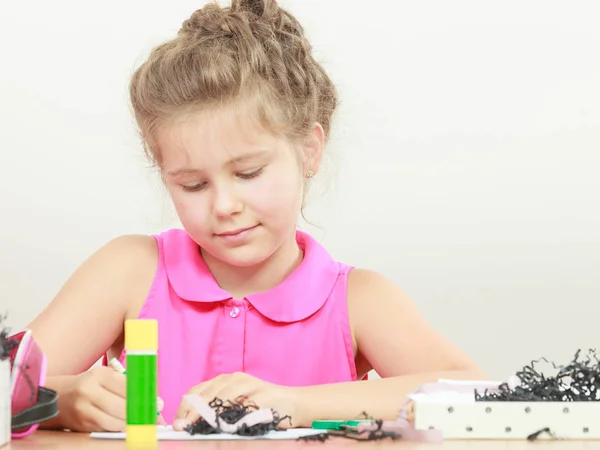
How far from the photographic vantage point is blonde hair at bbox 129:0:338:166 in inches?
64.6

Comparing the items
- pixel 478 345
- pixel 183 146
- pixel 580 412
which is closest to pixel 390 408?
pixel 580 412

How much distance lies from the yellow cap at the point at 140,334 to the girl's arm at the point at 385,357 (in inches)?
14.4

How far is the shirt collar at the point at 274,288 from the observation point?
5.80 ft

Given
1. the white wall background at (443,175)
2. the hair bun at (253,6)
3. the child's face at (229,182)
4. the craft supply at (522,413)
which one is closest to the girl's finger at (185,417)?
the craft supply at (522,413)

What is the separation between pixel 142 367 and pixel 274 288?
774mm

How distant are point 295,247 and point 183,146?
0.36m

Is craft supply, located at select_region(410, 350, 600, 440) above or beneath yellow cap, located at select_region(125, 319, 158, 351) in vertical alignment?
beneath

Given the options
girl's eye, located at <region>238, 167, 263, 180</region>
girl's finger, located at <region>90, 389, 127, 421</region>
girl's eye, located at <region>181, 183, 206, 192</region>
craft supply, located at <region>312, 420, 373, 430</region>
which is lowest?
craft supply, located at <region>312, 420, 373, 430</region>

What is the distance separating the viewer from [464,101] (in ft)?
9.59

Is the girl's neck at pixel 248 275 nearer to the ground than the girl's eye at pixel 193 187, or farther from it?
nearer to the ground

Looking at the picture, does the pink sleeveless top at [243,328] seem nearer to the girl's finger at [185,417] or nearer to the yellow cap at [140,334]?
the girl's finger at [185,417]

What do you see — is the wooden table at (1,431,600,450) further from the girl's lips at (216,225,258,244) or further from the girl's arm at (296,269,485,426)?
the girl's lips at (216,225,258,244)


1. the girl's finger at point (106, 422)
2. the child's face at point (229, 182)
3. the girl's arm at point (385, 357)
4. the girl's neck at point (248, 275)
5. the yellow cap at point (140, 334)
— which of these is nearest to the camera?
the yellow cap at point (140, 334)

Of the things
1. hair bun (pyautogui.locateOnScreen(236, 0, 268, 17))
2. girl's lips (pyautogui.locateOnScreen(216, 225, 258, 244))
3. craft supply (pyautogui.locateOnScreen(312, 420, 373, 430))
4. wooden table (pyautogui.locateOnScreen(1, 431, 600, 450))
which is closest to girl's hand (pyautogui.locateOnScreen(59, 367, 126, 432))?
wooden table (pyautogui.locateOnScreen(1, 431, 600, 450))
